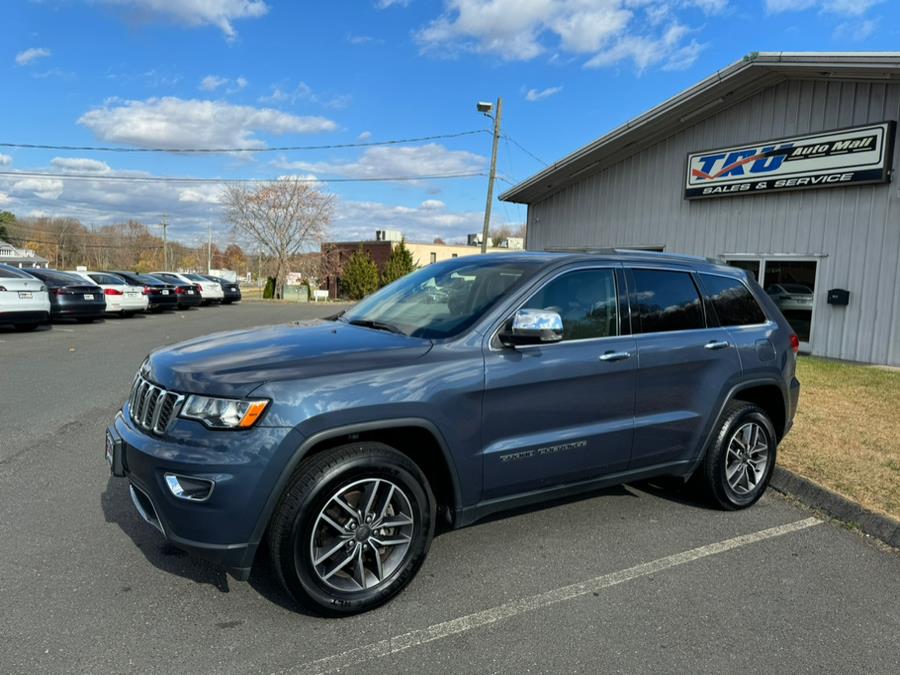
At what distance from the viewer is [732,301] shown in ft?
14.7

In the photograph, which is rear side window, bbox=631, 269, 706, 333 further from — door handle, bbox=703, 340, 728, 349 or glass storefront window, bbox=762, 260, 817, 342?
glass storefront window, bbox=762, 260, 817, 342

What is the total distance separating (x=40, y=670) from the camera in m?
2.50

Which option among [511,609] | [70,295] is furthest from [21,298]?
[511,609]

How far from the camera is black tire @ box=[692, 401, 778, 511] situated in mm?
4207

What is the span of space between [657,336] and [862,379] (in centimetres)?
694

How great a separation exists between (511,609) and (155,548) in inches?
81.8

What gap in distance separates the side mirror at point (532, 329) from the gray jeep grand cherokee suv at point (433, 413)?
11mm

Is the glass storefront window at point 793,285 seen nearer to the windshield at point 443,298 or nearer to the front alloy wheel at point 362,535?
the windshield at point 443,298

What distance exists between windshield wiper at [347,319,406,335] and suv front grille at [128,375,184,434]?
1.20m

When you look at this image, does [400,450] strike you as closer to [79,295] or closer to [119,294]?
[79,295]

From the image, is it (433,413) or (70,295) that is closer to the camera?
(433,413)

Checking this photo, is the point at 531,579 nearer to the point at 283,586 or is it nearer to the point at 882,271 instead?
the point at 283,586

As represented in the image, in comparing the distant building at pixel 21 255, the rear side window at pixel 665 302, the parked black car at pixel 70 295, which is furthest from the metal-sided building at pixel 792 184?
the distant building at pixel 21 255

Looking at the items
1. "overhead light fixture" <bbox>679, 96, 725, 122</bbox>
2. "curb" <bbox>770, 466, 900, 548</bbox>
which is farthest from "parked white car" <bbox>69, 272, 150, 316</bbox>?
"curb" <bbox>770, 466, 900, 548</bbox>
